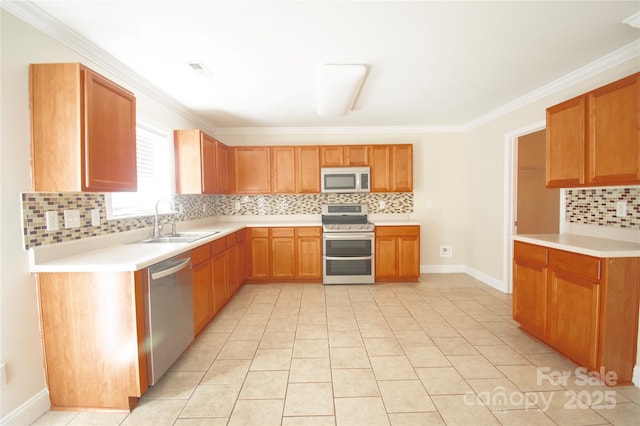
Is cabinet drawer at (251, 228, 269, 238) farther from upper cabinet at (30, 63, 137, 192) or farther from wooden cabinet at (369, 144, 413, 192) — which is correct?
upper cabinet at (30, 63, 137, 192)

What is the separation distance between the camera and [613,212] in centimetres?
227

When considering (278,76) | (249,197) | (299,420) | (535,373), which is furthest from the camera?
(249,197)

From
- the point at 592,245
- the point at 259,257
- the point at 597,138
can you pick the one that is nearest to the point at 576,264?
the point at 592,245

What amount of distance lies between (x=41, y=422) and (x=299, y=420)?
5.01 ft

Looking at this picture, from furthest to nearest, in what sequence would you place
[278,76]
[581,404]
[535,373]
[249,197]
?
[249,197] < [278,76] < [535,373] < [581,404]

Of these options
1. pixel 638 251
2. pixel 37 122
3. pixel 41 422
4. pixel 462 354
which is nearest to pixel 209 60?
pixel 37 122

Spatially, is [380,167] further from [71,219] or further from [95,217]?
[71,219]

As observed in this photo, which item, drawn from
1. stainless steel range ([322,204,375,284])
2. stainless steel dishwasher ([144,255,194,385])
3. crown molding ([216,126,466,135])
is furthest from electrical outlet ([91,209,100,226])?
crown molding ([216,126,466,135])

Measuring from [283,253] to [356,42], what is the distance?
2.97 m

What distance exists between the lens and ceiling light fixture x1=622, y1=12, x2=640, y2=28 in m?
1.79

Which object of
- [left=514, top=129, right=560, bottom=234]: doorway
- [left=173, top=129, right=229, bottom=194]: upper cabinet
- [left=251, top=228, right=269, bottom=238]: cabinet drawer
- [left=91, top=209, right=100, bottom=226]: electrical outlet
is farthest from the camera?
[left=514, top=129, right=560, bottom=234]: doorway

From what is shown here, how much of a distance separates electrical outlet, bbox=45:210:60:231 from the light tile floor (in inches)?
45.1

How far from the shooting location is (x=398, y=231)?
409cm

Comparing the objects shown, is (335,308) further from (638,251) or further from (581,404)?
(638,251)
